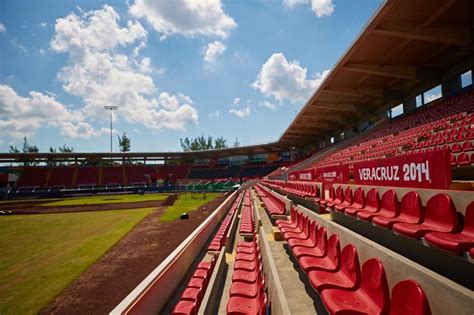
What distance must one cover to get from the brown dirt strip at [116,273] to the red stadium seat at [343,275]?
5.05 meters

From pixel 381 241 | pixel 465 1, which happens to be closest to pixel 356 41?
pixel 465 1

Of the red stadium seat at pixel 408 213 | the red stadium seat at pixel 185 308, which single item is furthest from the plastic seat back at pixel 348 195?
the red stadium seat at pixel 185 308

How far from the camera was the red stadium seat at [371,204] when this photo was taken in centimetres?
363

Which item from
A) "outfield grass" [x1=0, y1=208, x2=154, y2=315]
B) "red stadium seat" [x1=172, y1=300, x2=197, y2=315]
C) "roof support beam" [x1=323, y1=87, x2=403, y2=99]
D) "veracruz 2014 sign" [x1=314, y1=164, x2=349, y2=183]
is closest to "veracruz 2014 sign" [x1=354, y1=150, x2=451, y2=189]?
"veracruz 2014 sign" [x1=314, y1=164, x2=349, y2=183]

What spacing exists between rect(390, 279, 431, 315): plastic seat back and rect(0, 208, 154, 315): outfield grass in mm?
7079

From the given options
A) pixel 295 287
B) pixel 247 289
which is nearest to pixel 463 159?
pixel 295 287

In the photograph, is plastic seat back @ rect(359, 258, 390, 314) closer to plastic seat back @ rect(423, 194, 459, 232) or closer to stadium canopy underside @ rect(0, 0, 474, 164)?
plastic seat back @ rect(423, 194, 459, 232)

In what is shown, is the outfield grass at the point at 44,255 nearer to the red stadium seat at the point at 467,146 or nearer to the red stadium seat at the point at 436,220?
the red stadium seat at the point at 436,220

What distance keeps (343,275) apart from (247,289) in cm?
127

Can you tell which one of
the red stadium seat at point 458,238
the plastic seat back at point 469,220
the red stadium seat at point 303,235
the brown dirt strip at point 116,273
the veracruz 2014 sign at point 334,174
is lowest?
the brown dirt strip at point 116,273

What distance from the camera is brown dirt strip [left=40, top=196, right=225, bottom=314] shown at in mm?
5763

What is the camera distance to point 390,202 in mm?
3314

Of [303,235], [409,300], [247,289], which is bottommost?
[247,289]

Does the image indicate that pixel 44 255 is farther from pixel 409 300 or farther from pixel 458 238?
pixel 458 238
